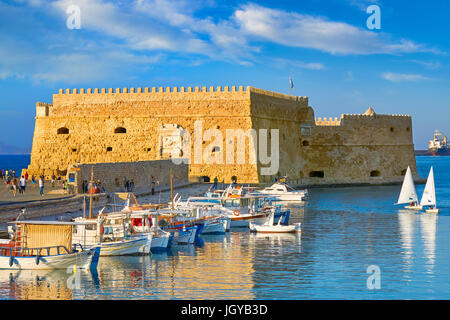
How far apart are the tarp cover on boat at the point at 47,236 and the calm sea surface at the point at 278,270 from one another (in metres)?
0.72

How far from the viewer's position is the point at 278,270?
1527 centimetres

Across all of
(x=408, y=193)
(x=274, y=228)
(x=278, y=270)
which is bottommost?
(x=278, y=270)

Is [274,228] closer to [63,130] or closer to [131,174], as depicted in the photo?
[131,174]

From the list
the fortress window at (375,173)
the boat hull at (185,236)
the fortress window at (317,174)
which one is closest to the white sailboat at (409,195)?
the fortress window at (317,174)

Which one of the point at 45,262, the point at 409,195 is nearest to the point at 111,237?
the point at 45,262

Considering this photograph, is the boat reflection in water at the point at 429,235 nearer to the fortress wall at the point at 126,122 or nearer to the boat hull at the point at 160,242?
the boat hull at the point at 160,242

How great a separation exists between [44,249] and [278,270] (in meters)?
5.61

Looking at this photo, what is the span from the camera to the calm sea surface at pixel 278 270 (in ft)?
42.9

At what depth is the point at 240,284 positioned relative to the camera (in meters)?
13.8

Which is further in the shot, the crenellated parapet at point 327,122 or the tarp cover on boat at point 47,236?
the crenellated parapet at point 327,122

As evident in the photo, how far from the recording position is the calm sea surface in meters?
13.1

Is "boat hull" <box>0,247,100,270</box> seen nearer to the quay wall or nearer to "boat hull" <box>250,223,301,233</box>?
"boat hull" <box>250,223,301,233</box>
